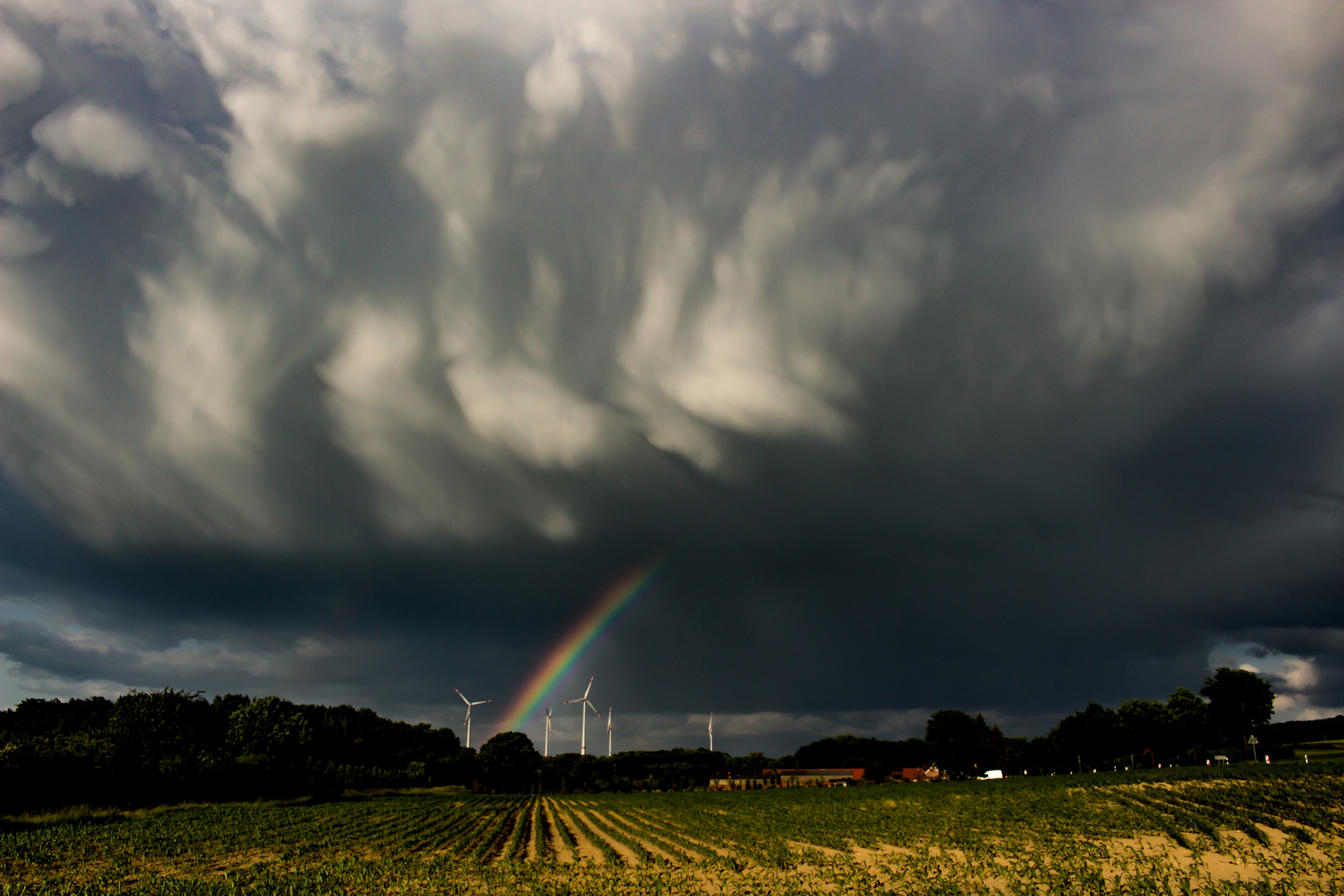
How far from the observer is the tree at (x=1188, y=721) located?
182m

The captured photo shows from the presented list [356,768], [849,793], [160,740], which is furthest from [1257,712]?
[160,740]

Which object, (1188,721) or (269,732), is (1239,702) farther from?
(269,732)

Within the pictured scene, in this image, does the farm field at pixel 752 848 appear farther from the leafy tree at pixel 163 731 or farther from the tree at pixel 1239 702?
the tree at pixel 1239 702

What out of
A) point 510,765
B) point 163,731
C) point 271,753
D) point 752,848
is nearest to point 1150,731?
point 510,765

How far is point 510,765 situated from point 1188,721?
162950 millimetres

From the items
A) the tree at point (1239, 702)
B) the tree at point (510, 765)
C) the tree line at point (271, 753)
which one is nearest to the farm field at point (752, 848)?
the tree line at point (271, 753)

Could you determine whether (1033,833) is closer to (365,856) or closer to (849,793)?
(365,856)

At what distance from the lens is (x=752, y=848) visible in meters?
47.7

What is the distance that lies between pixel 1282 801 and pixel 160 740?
122 m

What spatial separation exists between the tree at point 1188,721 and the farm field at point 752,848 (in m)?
124

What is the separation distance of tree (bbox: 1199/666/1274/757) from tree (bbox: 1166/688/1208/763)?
451cm

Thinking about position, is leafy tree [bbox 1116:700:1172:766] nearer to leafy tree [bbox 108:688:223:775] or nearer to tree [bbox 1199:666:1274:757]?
tree [bbox 1199:666:1274:757]

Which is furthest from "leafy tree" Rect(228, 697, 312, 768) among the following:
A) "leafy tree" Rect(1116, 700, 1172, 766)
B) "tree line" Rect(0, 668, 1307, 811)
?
"leafy tree" Rect(1116, 700, 1172, 766)

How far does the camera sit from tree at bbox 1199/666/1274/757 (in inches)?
6713
